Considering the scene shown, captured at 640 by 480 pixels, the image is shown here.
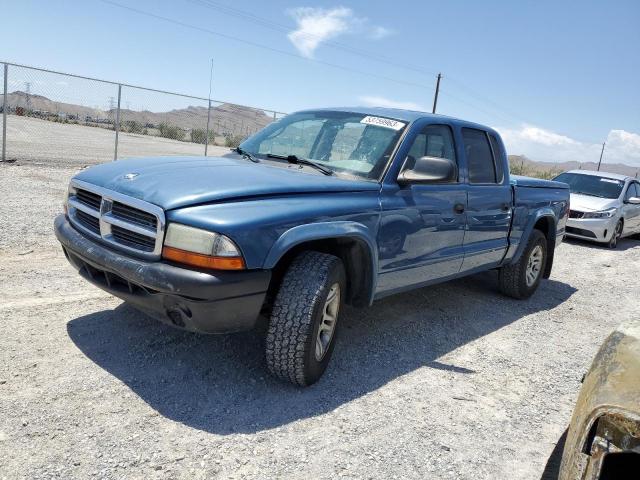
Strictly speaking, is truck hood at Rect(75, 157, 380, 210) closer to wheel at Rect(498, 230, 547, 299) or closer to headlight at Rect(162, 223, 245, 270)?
headlight at Rect(162, 223, 245, 270)

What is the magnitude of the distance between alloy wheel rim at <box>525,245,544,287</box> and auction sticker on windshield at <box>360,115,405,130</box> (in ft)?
9.15

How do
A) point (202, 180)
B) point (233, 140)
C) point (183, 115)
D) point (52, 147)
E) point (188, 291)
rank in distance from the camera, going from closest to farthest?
point (188, 291), point (202, 180), point (52, 147), point (183, 115), point (233, 140)

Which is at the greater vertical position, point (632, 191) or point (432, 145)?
point (432, 145)

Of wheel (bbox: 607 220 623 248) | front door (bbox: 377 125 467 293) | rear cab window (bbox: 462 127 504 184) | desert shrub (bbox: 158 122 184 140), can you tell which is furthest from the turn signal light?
desert shrub (bbox: 158 122 184 140)

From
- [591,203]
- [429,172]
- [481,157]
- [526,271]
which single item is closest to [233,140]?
[591,203]

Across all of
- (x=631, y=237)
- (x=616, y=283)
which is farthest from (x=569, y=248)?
(x=631, y=237)

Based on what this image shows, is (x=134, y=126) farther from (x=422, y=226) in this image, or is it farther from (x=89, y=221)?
(x=422, y=226)

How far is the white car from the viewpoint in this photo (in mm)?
10562

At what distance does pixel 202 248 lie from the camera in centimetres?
273

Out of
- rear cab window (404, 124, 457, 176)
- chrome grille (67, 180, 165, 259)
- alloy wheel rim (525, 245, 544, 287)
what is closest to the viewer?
chrome grille (67, 180, 165, 259)

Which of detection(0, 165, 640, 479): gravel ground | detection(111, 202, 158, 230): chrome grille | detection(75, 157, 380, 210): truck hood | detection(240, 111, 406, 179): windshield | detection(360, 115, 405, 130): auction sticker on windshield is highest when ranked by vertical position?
detection(360, 115, 405, 130): auction sticker on windshield

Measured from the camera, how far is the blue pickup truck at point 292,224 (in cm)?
279

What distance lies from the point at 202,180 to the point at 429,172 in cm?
158

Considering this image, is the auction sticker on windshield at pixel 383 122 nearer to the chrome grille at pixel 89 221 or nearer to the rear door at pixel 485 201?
the rear door at pixel 485 201
